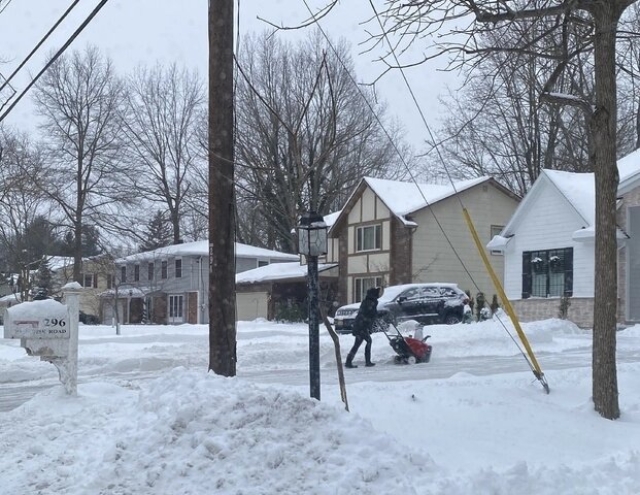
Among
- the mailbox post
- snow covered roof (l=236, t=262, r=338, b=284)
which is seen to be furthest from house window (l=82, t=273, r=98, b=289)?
the mailbox post

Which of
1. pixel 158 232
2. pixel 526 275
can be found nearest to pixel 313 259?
pixel 526 275

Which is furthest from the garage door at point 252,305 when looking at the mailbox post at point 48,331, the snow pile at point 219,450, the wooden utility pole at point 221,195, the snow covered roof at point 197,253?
the snow pile at point 219,450

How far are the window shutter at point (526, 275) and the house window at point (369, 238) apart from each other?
10.9 metres

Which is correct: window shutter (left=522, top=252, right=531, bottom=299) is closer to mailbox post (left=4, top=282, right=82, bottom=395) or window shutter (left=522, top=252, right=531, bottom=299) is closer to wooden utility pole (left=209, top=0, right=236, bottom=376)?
mailbox post (left=4, top=282, right=82, bottom=395)

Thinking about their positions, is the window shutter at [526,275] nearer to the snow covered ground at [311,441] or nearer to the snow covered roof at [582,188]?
the snow covered roof at [582,188]

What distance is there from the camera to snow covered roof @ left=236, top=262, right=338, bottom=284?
4306cm

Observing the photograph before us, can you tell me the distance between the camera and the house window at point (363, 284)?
134 ft

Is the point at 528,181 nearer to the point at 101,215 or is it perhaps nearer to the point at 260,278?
the point at 260,278

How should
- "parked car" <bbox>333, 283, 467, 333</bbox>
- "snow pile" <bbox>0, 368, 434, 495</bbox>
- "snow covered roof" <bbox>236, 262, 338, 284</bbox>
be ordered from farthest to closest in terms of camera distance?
1. "snow covered roof" <bbox>236, 262, 338, 284</bbox>
2. "parked car" <bbox>333, 283, 467, 333</bbox>
3. "snow pile" <bbox>0, 368, 434, 495</bbox>

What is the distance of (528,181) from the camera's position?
46.8m

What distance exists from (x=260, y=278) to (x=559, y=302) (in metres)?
20.0

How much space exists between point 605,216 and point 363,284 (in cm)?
3208

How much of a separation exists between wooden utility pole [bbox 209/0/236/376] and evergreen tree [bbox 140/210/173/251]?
46.9m

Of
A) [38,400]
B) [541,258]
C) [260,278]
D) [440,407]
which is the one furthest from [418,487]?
[260,278]
